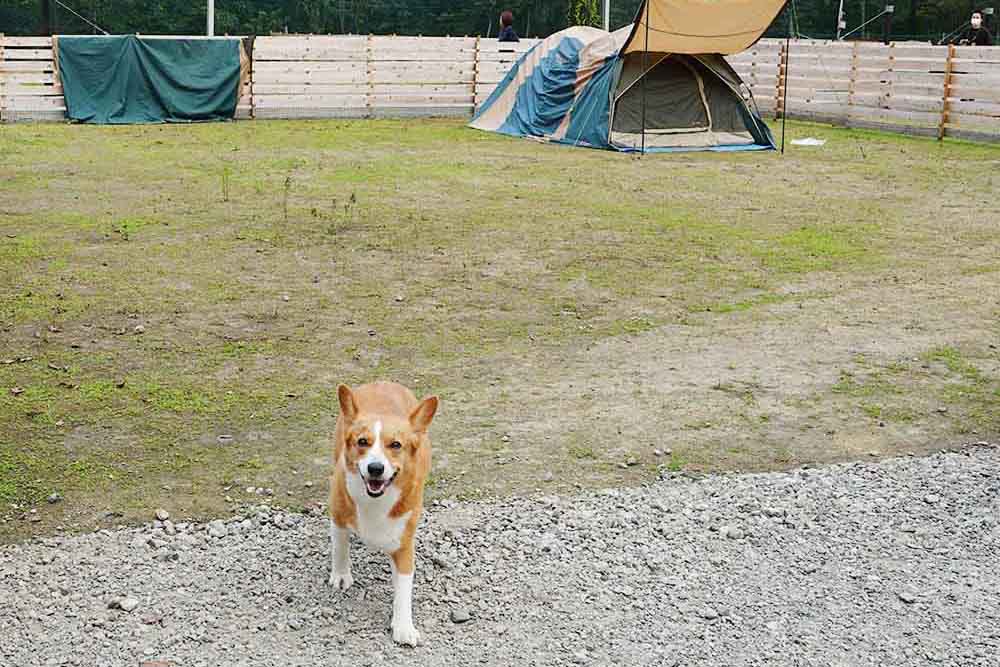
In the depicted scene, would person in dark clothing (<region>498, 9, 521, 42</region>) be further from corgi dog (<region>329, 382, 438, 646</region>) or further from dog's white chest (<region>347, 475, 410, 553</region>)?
dog's white chest (<region>347, 475, 410, 553</region>)

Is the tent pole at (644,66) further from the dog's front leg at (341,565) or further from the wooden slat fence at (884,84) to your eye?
the dog's front leg at (341,565)

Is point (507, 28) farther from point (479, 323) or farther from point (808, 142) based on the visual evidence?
point (479, 323)

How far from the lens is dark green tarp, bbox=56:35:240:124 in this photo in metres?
19.9

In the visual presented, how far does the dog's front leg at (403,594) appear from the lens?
11.8 ft

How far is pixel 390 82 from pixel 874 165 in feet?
33.3

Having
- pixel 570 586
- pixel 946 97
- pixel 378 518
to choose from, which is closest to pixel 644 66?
pixel 946 97

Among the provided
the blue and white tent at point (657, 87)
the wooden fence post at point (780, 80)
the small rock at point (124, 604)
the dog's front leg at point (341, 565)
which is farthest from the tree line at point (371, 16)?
the small rock at point (124, 604)

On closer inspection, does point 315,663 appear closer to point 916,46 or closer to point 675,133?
point 675,133

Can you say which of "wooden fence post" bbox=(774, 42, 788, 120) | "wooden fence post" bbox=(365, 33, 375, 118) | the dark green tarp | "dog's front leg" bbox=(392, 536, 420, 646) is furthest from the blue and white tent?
"dog's front leg" bbox=(392, 536, 420, 646)

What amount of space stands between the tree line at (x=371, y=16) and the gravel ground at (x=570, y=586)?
38117mm

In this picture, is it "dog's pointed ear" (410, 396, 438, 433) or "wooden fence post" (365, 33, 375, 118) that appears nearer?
"dog's pointed ear" (410, 396, 438, 433)

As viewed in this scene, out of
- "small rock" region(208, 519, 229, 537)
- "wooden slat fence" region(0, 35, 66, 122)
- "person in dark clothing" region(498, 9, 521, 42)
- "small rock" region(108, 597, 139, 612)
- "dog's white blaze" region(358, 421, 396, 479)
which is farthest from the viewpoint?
"person in dark clothing" region(498, 9, 521, 42)

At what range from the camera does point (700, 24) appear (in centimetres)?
1620

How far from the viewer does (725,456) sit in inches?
207
